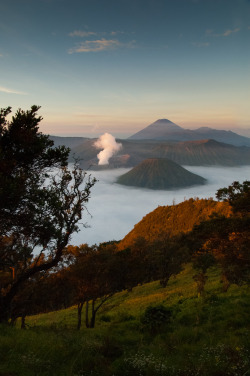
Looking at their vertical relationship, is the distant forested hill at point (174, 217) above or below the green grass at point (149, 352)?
below

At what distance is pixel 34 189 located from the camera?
1077 cm

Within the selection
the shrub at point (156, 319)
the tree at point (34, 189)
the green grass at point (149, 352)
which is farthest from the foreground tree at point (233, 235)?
the tree at point (34, 189)

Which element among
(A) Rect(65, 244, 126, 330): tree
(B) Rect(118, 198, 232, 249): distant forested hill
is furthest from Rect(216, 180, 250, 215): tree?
(B) Rect(118, 198, 232, 249): distant forested hill

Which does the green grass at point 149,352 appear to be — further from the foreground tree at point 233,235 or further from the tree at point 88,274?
the tree at point 88,274

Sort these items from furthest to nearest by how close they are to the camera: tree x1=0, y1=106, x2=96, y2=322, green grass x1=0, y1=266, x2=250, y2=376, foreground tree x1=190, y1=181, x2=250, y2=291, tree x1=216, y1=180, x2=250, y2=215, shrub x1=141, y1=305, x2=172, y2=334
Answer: tree x1=216, y1=180, x2=250, y2=215
foreground tree x1=190, y1=181, x2=250, y2=291
shrub x1=141, y1=305, x2=172, y2=334
tree x1=0, y1=106, x2=96, y2=322
green grass x1=0, y1=266, x2=250, y2=376

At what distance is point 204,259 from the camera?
28.3 m

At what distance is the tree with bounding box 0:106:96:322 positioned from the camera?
408 inches

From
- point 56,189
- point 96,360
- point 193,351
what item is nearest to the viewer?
point 96,360

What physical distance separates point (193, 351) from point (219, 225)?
10980mm

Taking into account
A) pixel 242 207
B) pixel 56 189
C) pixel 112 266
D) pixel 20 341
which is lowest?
pixel 112 266

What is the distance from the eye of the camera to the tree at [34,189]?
10375mm

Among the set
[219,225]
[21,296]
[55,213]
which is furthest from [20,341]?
[21,296]

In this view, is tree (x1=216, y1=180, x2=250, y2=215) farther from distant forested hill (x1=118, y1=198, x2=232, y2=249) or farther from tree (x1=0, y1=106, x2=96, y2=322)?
distant forested hill (x1=118, y1=198, x2=232, y2=249)

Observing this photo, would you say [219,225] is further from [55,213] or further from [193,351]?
[55,213]
